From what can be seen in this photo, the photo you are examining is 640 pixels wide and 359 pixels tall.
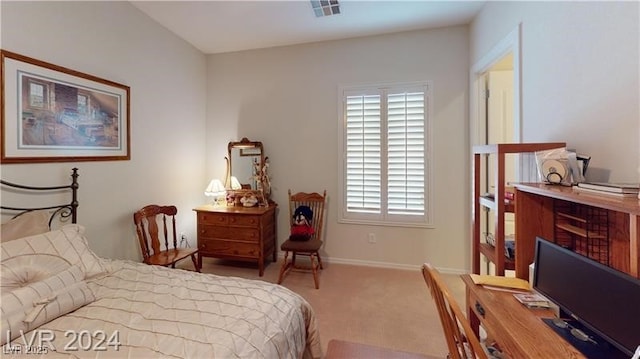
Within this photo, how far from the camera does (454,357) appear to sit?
1104 mm

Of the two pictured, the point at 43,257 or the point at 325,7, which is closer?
the point at 43,257

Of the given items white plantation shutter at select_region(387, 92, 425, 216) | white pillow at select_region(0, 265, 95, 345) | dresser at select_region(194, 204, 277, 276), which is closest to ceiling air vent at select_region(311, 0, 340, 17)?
white plantation shutter at select_region(387, 92, 425, 216)

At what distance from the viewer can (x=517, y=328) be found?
1.02m

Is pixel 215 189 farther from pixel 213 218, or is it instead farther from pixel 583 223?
pixel 583 223

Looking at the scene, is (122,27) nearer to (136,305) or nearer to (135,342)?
(136,305)

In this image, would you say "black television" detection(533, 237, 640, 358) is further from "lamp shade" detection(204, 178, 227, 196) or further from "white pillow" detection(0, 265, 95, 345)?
"lamp shade" detection(204, 178, 227, 196)

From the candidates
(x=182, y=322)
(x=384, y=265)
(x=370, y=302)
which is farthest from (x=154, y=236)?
(x=384, y=265)

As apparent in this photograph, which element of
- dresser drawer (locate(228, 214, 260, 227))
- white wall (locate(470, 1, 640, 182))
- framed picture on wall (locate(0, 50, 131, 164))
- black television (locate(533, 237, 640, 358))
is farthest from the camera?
dresser drawer (locate(228, 214, 260, 227))

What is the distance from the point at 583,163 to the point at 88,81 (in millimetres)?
3482

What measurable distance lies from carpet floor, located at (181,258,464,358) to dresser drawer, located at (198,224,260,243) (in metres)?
0.43

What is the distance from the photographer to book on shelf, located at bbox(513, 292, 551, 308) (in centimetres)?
118

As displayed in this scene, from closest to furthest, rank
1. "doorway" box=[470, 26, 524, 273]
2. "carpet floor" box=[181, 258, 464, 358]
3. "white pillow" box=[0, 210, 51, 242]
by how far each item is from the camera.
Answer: "white pillow" box=[0, 210, 51, 242] → "carpet floor" box=[181, 258, 464, 358] → "doorway" box=[470, 26, 524, 273]

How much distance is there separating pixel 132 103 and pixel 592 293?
142 inches

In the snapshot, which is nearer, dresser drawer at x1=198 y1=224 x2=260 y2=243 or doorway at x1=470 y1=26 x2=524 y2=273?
doorway at x1=470 y1=26 x2=524 y2=273
